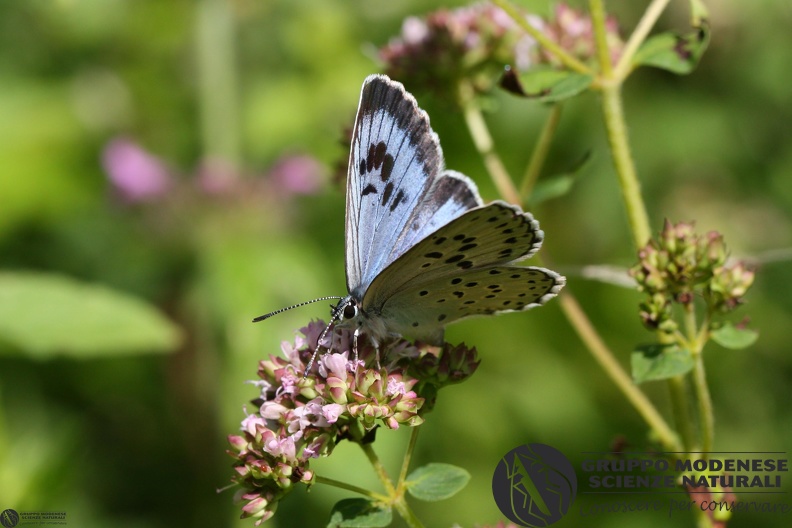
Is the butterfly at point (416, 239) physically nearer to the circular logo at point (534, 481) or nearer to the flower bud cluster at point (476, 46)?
the circular logo at point (534, 481)

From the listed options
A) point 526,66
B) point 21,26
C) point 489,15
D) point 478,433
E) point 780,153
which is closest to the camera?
point 526,66

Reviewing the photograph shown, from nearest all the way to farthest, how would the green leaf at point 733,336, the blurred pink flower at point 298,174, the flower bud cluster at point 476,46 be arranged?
the green leaf at point 733,336 → the flower bud cluster at point 476,46 → the blurred pink flower at point 298,174

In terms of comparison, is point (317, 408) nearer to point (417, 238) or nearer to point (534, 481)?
point (417, 238)

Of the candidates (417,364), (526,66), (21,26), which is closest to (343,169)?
(526,66)

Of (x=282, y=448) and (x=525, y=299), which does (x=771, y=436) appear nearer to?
(x=525, y=299)

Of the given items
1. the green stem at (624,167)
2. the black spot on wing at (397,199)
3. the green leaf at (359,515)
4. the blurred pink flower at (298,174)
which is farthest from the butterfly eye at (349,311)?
the blurred pink flower at (298,174)

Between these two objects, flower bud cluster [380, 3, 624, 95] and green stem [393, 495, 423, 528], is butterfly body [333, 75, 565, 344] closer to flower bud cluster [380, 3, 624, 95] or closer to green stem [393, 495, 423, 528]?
green stem [393, 495, 423, 528]
